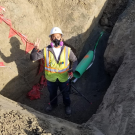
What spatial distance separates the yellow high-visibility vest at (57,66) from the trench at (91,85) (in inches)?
46.0

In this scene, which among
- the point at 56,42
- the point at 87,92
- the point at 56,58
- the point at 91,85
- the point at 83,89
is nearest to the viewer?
the point at 56,42

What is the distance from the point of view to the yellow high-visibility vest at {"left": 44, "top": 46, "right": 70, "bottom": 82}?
11.2 ft

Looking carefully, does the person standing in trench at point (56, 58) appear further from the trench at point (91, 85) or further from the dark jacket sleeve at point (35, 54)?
the trench at point (91, 85)

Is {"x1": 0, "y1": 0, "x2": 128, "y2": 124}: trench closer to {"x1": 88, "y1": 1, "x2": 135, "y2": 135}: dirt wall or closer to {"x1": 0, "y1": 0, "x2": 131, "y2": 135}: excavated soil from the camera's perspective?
{"x1": 0, "y1": 0, "x2": 131, "y2": 135}: excavated soil

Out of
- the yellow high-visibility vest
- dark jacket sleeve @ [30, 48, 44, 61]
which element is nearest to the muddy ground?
the yellow high-visibility vest

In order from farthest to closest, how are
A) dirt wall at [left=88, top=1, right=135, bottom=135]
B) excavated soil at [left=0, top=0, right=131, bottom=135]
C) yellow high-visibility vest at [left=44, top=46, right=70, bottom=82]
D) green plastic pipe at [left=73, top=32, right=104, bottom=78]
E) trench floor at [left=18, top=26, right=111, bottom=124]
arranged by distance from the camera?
1. green plastic pipe at [left=73, top=32, right=104, bottom=78]
2. trench floor at [left=18, top=26, right=111, bottom=124]
3. yellow high-visibility vest at [left=44, top=46, right=70, bottom=82]
4. dirt wall at [left=88, top=1, right=135, bottom=135]
5. excavated soil at [left=0, top=0, right=131, bottom=135]

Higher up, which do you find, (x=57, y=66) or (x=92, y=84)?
(x=57, y=66)

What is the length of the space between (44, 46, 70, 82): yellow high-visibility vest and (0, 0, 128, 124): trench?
46.0 inches

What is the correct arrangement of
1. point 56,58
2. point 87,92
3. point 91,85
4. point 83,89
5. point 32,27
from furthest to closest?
point 91,85 → point 83,89 → point 87,92 → point 32,27 → point 56,58

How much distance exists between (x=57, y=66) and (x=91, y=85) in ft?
6.60

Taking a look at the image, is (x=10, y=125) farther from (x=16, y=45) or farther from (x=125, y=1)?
(x=125, y=1)

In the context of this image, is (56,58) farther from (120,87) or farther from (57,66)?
(120,87)

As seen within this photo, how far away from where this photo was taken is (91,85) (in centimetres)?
514

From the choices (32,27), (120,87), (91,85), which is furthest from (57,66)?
(91,85)
